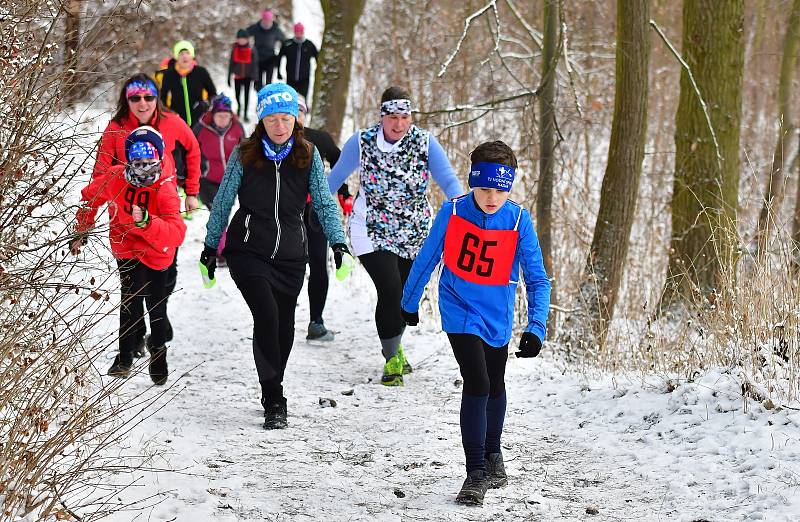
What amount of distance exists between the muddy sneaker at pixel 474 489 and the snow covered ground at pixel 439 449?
0.19 feet

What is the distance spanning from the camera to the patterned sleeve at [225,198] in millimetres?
6000

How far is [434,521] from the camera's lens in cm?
459

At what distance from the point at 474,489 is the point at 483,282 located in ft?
3.52

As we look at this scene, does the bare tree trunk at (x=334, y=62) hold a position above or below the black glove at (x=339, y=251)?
above

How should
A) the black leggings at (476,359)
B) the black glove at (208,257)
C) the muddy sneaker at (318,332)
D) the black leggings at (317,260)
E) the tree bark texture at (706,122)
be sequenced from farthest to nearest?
the tree bark texture at (706,122) → the muddy sneaker at (318,332) → the black leggings at (317,260) → the black glove at (208,257) → the black leggings at (476,359)

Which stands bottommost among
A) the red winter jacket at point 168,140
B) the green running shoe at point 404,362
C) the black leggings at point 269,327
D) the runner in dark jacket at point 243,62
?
the green running shoe at point 404,362

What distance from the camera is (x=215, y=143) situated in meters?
10.5

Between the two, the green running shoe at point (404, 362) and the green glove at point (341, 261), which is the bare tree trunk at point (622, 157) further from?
the green glove at point (341, 261)

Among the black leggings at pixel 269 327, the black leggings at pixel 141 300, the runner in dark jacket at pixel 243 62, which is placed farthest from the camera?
the runner in dark jacket at pixel 243 62

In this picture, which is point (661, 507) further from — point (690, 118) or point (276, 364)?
point (690, 118)

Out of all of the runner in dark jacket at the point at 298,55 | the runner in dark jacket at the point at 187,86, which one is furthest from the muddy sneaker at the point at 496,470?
the runner in dark jacket at the point at 298,55

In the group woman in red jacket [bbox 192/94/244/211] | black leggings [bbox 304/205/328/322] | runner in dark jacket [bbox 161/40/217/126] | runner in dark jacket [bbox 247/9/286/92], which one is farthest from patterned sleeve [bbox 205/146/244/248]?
runner in dark jacket [bbox 247/9/286/92]

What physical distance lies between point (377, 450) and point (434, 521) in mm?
1218

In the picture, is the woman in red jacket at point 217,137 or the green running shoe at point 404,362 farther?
the woman in red jacket at point 217,137
